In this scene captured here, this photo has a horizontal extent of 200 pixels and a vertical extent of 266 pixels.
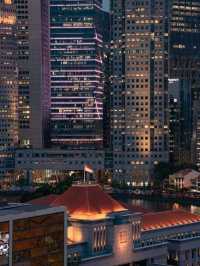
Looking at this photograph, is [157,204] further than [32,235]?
Yes

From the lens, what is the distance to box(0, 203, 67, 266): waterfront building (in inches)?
→ 2958

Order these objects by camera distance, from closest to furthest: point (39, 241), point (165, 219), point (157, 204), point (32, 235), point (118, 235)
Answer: point (32, 235) → point (39, 241) → point (118, 235) → point (165, 219) → point (157, 204)

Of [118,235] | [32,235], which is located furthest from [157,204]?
[32,235]

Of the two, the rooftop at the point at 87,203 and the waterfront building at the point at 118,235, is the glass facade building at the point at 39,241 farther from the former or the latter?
the rooftop at the point at 87,203

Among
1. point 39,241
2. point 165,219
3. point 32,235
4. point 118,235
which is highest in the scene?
point 32,235

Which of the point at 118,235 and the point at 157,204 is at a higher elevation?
the point at 118,235

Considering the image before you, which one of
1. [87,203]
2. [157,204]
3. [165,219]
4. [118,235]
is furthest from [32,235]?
[157,204]

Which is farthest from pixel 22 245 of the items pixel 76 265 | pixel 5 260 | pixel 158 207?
pixel 158 207

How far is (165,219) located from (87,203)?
15182mm

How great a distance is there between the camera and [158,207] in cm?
17425

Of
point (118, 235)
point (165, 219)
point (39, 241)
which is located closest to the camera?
point (39, 241)

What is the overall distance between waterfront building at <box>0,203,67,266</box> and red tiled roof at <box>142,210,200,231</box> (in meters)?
28.6

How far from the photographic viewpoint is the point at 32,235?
78062mm

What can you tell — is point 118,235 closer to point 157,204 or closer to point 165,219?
point 165,219
